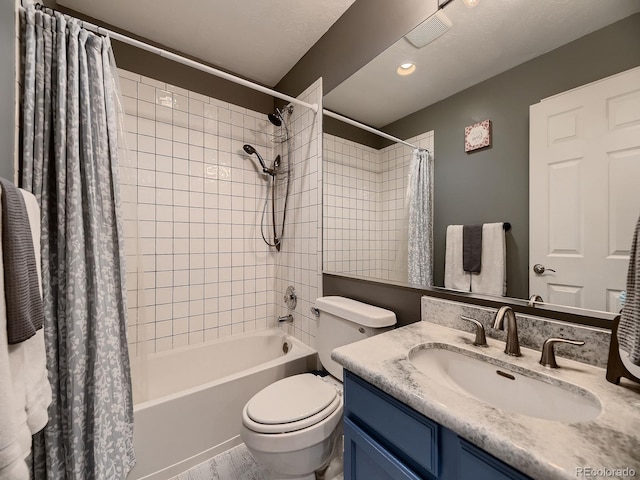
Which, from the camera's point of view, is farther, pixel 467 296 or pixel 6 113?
pixel 467 296

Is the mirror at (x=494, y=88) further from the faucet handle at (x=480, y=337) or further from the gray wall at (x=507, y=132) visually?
the faucet handle at (x=480, y=337)

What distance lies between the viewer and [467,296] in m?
0.97

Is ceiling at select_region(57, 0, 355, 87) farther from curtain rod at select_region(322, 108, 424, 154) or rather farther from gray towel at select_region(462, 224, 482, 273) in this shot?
gray towel at select_region(462, 224, 482, 273)

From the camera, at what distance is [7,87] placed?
876mm

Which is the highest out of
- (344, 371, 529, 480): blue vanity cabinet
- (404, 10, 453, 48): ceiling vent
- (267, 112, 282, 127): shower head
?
(267, 112, 282, 127): shower head

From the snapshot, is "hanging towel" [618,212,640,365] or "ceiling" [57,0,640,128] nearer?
"hanging towel" [618,212,640,365]

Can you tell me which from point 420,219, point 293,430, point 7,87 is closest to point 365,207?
point 420,219

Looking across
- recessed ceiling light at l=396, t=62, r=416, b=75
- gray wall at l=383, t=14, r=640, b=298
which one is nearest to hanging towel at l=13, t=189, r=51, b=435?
gray wall at l=383, t=14, r=640, b=298

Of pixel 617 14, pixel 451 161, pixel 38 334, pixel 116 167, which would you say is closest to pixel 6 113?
pixel 116 167

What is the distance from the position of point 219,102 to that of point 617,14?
2.13 metres

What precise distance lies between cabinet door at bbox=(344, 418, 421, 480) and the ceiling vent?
61.8 inches

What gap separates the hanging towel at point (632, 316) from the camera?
489 mm

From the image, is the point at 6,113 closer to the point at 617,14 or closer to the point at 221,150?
the point at 221,150
